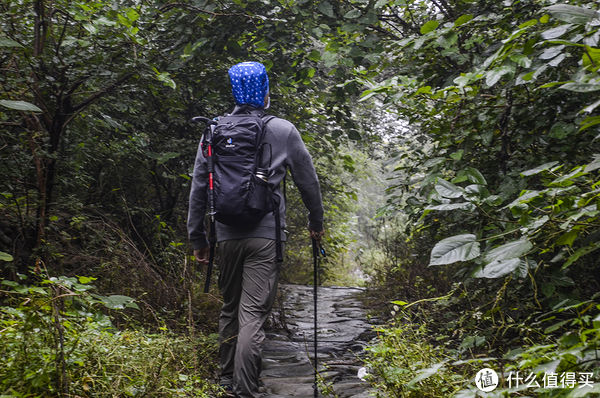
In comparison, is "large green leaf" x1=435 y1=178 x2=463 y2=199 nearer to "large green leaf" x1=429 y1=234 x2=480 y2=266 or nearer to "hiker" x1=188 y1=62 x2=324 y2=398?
"large green leaf" x1=429 y1=234 x2=480 y2=266

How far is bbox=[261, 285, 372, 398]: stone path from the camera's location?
364cm

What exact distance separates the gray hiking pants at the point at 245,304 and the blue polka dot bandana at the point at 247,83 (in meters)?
1.03

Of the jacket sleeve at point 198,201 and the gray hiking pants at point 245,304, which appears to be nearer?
the gray hiking pants at point 245,304

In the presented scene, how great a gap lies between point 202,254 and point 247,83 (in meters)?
1.33

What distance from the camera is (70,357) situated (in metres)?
2.30

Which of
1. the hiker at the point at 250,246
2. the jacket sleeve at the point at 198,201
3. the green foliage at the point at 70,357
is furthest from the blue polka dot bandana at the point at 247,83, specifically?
the green foliage at the point at 70,357

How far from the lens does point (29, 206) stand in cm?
396

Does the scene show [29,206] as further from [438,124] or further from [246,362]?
[438,124]

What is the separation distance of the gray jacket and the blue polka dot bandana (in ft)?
0.75

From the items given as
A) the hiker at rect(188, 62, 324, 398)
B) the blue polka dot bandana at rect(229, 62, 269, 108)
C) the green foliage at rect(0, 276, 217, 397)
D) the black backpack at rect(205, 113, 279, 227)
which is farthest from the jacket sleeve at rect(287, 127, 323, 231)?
the green foliage at rect(0, 276, 217, 397)

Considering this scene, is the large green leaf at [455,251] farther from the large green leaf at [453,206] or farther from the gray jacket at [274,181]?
the gray jacket at [274,181]

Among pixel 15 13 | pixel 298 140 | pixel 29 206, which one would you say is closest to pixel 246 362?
pixel 298 140

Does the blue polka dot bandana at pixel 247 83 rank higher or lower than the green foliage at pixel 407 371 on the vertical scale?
higher

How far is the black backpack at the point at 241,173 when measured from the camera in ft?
10.2
